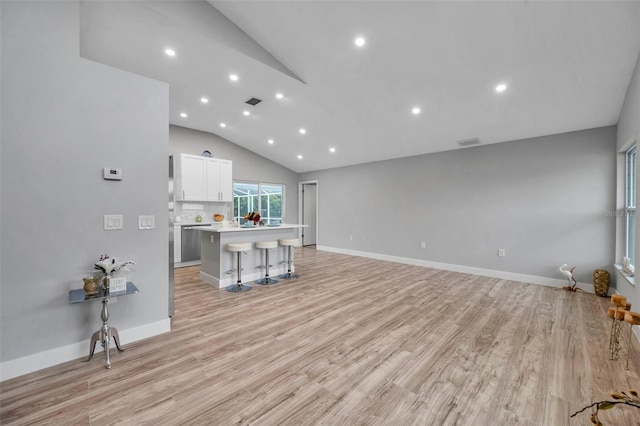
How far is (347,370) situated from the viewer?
215cm

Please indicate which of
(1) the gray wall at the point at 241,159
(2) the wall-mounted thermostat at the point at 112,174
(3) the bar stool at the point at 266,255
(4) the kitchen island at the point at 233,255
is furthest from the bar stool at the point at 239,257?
(1) the gray wall at the point at 241,159

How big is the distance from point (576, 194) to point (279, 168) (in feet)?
22.9

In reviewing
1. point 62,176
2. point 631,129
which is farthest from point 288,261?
point 631,129

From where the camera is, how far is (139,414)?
1701 millimetres

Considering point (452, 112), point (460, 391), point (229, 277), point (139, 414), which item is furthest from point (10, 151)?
point (452, 112)

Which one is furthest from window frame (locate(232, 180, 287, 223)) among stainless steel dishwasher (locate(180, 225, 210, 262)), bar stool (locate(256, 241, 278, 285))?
bar stool (locate(256, 241, 278, 285))

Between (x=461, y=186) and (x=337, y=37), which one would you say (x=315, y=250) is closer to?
(x=461, y=186)

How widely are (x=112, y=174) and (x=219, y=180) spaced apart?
425 cm

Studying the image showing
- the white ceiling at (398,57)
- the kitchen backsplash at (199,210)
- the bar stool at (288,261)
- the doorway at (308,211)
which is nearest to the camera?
the white ceiling at (398,57)

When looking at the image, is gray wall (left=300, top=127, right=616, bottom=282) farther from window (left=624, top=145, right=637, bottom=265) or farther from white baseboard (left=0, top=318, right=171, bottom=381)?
white baseboard (left=0, top=318, right=171, bottom=381)

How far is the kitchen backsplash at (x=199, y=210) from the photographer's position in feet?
20.6

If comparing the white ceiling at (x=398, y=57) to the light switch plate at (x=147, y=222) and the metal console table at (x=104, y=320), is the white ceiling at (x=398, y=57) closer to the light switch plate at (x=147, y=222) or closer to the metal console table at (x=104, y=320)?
the light switch plate at (x=147, y=222)

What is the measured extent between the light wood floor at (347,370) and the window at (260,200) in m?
4.26

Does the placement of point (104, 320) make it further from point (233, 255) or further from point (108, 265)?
point (233, 255)
